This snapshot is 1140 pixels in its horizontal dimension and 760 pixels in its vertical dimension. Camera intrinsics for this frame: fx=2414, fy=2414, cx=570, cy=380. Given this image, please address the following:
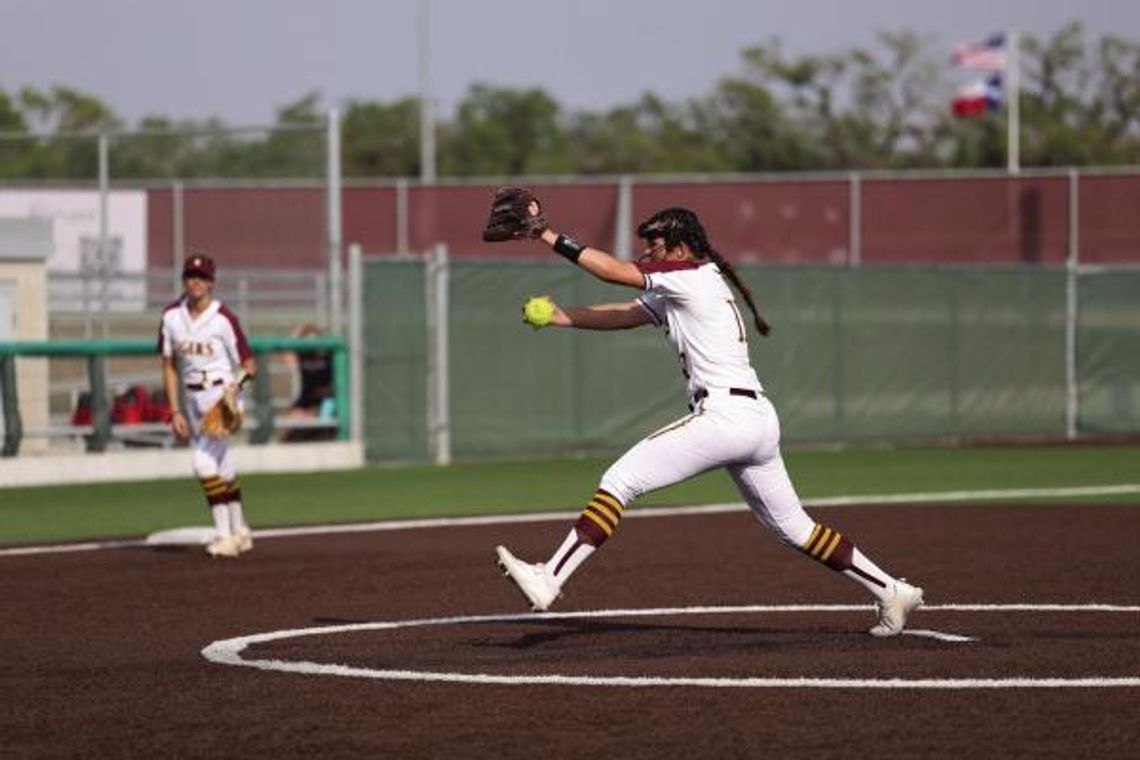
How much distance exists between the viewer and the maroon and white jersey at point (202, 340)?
16203 mm

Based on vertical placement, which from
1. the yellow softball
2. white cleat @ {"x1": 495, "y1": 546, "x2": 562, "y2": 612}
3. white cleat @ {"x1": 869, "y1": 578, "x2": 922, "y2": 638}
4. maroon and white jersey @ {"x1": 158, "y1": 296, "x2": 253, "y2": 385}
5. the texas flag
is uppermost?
the texas flag

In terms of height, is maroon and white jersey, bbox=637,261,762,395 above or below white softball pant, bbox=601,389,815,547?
above

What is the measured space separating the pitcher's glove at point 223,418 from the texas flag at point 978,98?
34397 millimetres

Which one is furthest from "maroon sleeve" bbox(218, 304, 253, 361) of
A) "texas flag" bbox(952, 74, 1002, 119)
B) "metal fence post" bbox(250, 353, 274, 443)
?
"texas flag" bbox(952, 74, 1002, 119)

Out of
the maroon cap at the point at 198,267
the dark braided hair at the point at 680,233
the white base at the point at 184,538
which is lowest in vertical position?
the white base at the point at 184,538

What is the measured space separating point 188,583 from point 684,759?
6.96 metres

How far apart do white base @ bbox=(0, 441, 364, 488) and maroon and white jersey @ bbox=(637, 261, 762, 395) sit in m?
13.0

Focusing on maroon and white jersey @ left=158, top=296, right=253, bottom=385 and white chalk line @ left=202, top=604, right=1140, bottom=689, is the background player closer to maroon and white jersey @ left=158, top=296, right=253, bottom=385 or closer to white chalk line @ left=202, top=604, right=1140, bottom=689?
maroon and white jersey @ left=158, top=296, right=253, bottom=385

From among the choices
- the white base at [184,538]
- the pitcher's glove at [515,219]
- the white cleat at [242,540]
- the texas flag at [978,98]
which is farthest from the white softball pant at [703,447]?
the texas flag at [978,98]

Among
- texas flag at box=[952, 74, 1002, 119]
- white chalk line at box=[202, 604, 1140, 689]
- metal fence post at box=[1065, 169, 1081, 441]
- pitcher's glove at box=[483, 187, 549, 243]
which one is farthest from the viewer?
texas flag at box=[952, 74, 1002, 119]

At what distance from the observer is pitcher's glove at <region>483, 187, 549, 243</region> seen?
421 inches

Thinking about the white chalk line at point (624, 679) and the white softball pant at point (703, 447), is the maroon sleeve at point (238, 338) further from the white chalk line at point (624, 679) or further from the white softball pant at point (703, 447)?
the white softball pant at point (703, 447)

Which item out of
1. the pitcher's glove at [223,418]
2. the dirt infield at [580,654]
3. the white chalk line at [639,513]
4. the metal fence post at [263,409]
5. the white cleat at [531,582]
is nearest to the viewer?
the dirt infield at [580,654]

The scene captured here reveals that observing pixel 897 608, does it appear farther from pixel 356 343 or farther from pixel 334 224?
pixel 356 343
